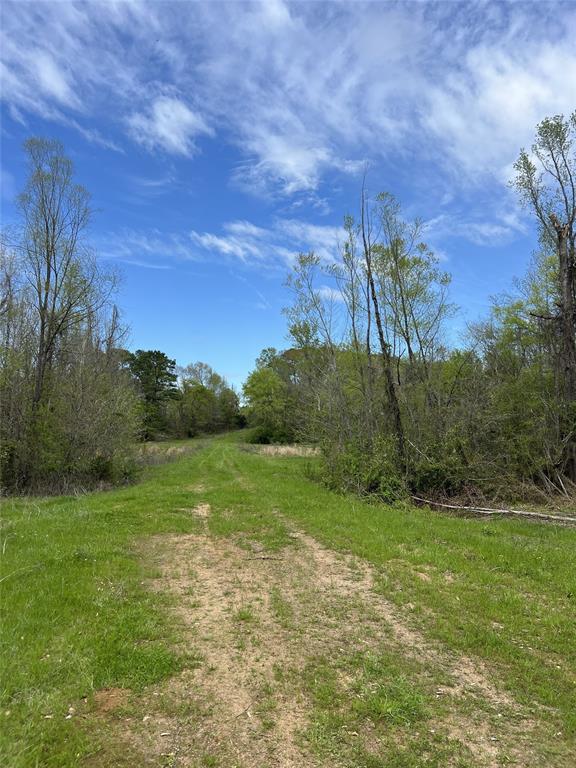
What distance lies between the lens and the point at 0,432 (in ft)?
50.9

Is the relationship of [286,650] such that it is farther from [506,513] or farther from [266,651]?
[506,513]

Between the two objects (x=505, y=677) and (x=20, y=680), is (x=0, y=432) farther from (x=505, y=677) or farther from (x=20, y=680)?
(x=505, y=677)

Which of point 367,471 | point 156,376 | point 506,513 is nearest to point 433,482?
point 367,471

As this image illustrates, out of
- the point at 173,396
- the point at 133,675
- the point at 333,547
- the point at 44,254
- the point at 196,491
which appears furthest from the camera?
the point at 173,396

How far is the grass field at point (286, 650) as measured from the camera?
302 cm

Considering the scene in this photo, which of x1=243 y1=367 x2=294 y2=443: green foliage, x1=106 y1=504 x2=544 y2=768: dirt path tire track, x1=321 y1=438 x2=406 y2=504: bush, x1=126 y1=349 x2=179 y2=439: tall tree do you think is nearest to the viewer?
x1=106 y1=504 x2=544 y2=768: dirt path tire track

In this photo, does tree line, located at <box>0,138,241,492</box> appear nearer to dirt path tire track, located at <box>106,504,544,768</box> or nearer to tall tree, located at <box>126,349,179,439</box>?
dirt path tire track, located at <box>106,504,544,768</box>

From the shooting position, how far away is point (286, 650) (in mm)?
4316

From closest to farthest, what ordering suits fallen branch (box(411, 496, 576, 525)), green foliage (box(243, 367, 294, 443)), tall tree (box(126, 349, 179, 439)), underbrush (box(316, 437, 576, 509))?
fallen branch (box(411, 496, 576, 525)), underbrush (box(316, 437, 576, 509)), green foliage (box(243, 367, 294, 443)), tall tree (box(126, 349, 179, 439))

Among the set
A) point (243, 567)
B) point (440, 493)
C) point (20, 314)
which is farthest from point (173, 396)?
point (243, 567)

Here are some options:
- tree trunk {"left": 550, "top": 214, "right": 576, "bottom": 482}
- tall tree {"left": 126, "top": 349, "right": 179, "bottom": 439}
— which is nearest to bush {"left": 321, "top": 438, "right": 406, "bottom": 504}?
tree trunk {"left": 550, "top": 214, "right": 576, "bottom": 482}

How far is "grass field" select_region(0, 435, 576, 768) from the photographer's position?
302cm

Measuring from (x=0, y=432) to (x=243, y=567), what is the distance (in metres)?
12.4

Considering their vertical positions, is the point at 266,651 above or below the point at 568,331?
below
